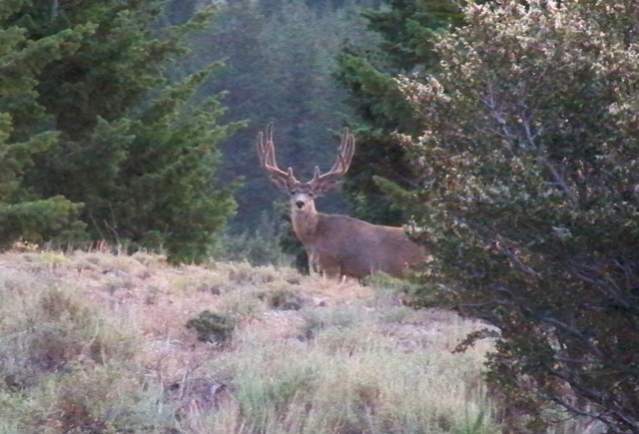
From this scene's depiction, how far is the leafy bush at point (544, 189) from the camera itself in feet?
18.8

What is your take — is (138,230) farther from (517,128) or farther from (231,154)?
(231,154)

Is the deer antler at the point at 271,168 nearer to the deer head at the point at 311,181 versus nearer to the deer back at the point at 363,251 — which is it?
the deer head at the point at 311,181

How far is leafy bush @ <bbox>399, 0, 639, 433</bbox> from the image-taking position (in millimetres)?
5727

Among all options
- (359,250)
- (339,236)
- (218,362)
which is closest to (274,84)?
(339,236)

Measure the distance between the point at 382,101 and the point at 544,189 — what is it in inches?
456

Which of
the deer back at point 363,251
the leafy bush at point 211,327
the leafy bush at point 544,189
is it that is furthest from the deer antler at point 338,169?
the leafy bush at point 544,189

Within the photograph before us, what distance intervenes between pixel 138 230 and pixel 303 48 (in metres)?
21.8

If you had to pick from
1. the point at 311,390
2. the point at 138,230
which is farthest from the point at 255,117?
the point at 311,390

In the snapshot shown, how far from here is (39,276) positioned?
10898mm

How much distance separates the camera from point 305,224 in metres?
15.7

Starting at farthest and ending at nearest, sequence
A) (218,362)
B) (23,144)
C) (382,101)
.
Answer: (382,101)
(23,144)
(218,362)

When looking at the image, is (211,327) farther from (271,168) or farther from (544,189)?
(271,168)

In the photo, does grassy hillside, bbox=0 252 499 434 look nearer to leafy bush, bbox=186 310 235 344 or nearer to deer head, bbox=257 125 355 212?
leafy bush, bbox=186 310 235 344

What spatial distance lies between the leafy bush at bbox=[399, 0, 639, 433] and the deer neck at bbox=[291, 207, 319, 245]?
9117 mm
